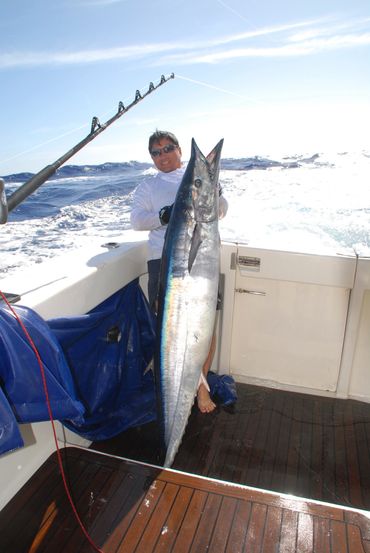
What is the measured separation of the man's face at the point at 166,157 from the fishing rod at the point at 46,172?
374 millimetres

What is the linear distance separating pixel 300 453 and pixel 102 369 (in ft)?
4.01

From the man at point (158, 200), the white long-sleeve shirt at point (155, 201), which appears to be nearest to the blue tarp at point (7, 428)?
the man at point (158, 200)

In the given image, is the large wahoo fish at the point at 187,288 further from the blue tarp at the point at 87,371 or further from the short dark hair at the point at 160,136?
the short dark hair at the point at 160,136

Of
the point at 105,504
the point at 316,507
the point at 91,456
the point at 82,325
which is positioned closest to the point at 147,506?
the point at 105,504

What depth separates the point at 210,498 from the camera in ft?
5.64

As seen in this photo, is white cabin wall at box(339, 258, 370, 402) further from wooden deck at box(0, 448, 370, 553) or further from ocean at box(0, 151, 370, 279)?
wooden deck at box(0, 448, 370, 553)

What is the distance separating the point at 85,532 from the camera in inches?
62.9

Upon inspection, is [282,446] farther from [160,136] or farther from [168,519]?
[160,136]

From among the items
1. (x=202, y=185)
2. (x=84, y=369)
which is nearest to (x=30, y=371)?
(x=84, y=369)

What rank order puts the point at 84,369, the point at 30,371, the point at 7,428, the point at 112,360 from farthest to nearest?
the point at 112,360 < the point at 84,369 < the point at 30,371 < the point at 7,428

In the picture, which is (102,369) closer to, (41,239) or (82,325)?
(82,325)

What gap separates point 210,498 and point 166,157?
6.60 ft

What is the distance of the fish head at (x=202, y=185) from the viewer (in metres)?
1.85

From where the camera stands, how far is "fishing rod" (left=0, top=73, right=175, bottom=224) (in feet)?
4.04
